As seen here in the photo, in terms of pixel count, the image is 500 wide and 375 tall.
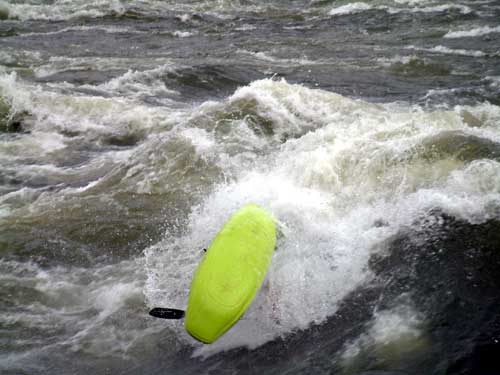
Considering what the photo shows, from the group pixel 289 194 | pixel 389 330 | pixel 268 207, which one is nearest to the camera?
pixel 389 330

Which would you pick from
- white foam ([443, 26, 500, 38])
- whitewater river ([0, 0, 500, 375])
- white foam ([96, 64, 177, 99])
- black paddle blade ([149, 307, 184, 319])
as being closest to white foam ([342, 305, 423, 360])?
whitewater river ([0, 0, 500, 375])

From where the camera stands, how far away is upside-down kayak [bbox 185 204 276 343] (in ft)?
10.2

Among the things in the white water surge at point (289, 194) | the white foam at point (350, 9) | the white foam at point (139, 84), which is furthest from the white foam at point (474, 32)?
the white foam at point (139, 84)

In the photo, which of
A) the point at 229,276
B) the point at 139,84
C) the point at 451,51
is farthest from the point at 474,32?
the point at 229,276

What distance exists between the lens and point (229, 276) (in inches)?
128

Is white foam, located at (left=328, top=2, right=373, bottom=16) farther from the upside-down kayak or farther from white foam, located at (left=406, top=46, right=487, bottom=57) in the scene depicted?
the upside-down kayak

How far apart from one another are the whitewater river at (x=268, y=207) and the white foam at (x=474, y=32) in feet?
1.74

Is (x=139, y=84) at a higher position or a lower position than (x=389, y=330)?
higher

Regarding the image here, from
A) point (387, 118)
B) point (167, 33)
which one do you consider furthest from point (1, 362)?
point (167, 33)

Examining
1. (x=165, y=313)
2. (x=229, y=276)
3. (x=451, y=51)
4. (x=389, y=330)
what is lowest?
(x=389, y=330)

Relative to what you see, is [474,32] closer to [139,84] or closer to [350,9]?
[350,9]

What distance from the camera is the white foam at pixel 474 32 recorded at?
10891mm

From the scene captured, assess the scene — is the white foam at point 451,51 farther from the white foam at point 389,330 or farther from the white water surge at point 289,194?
the white foam at point 389,330

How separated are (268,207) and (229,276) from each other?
1503 mm
